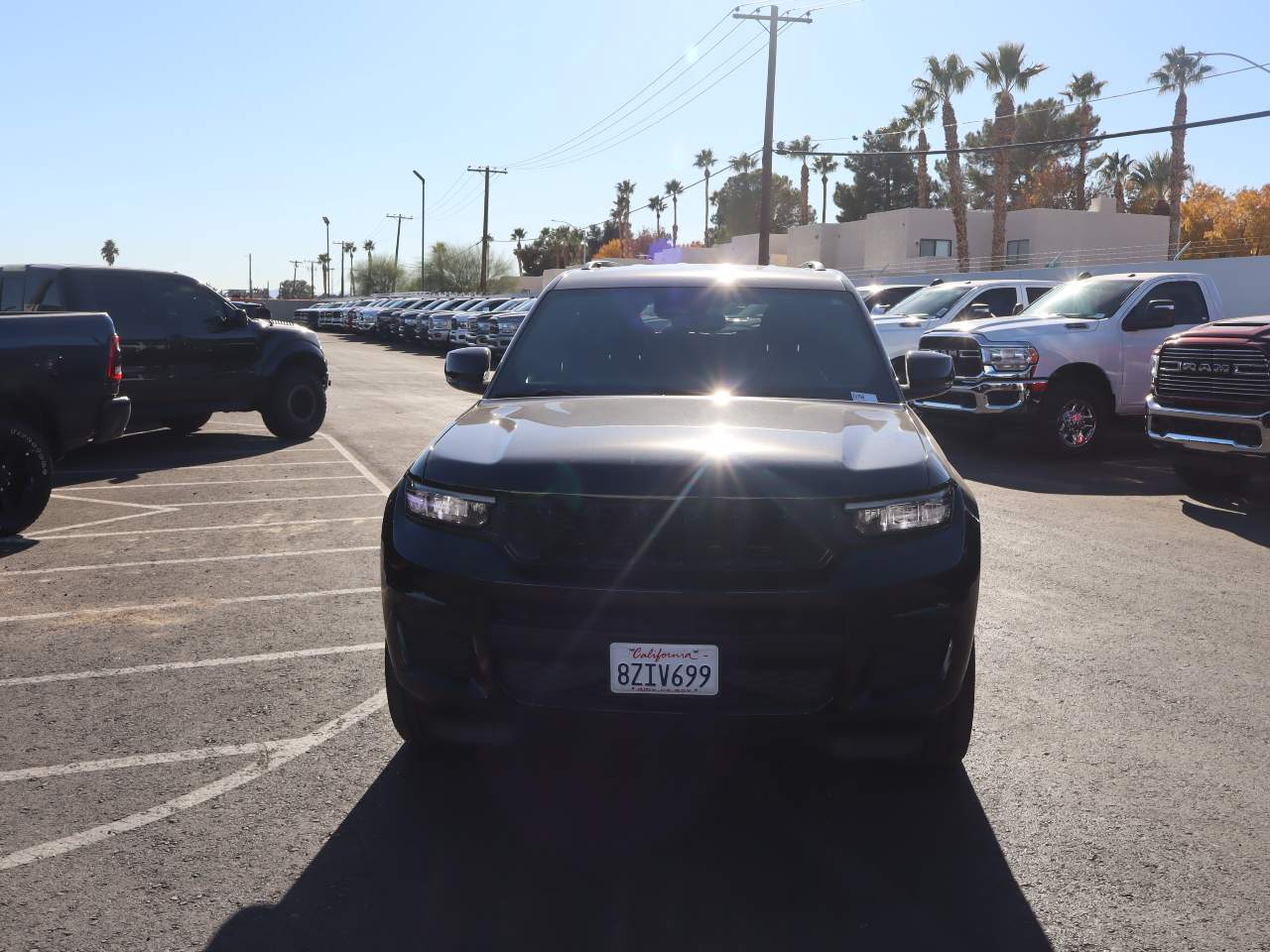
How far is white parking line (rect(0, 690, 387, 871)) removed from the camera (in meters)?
3.48

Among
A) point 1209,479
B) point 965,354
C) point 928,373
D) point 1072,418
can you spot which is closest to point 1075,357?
point 1072,418

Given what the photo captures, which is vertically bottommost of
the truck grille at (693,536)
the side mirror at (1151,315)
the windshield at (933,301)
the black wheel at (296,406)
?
the black wheel at (296,406)

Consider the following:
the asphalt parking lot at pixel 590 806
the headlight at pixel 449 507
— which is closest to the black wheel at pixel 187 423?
the asphalt parking lot at pixel 590 806

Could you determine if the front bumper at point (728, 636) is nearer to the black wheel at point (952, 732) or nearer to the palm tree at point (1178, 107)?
the black wheel at point (952, 732)

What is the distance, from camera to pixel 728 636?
3240 mm

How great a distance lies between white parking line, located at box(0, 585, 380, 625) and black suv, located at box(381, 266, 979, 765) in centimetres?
284

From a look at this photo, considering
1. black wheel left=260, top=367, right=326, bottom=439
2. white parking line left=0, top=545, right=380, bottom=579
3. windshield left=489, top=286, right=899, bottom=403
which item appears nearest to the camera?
windshield left=489, top=286, right=899, bottom=403

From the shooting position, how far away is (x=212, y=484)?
10633 millimetres

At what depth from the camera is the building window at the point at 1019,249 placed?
50209 millimetres

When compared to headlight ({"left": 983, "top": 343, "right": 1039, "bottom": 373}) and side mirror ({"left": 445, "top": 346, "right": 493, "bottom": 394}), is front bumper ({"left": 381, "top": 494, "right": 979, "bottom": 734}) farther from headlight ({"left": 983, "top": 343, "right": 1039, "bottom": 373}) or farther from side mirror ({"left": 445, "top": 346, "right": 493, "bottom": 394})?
headlight ({"left": 983, "top": 343, "right": 1039, "bottom": 373})

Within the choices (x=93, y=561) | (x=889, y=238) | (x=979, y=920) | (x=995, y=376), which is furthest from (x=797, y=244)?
(x=979, y=920)

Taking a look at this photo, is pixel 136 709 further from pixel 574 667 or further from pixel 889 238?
pixel 889 238

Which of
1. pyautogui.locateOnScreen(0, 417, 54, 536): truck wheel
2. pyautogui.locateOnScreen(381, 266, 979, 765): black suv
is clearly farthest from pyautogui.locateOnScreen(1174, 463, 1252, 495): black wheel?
pyautogui.locateOnScreen(0, 417, 54, 536): truck wheel

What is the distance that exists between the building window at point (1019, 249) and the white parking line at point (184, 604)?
154 feet
